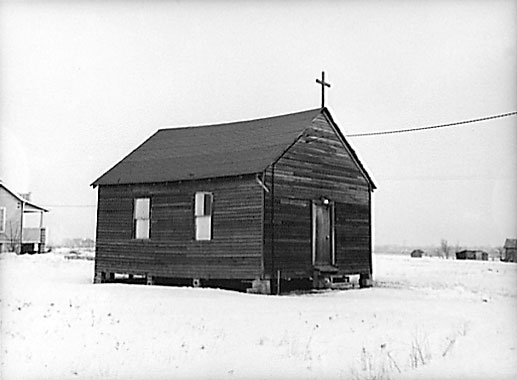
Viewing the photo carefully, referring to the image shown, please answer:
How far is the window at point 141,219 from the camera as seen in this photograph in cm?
2459

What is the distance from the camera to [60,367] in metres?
11.7

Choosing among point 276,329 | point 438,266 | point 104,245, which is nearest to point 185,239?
point 104,245

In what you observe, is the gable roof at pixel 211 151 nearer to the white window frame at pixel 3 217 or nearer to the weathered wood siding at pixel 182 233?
the weathered wood siding at pixel 182 233

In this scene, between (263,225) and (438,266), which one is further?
(438,266)

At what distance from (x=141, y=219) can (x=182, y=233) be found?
243 centimetres

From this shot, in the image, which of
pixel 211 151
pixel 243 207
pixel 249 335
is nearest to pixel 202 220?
pixel 243 207

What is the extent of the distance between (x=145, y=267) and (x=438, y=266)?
709 inches

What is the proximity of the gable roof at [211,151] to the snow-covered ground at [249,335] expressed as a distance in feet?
14.6

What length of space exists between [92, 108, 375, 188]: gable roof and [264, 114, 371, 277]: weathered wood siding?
48 centimetres

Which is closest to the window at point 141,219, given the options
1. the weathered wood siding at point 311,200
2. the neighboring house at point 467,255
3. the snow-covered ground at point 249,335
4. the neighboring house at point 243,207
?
the neighboring house at point 243,207

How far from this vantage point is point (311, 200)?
2277 cm

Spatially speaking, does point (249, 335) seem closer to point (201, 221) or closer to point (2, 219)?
point (201, 221)

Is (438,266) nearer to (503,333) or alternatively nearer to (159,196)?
(159,196)

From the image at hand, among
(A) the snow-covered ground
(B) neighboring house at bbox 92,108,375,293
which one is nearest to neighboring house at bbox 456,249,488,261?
(B) neighboring house at bbox 92,108,375,293
